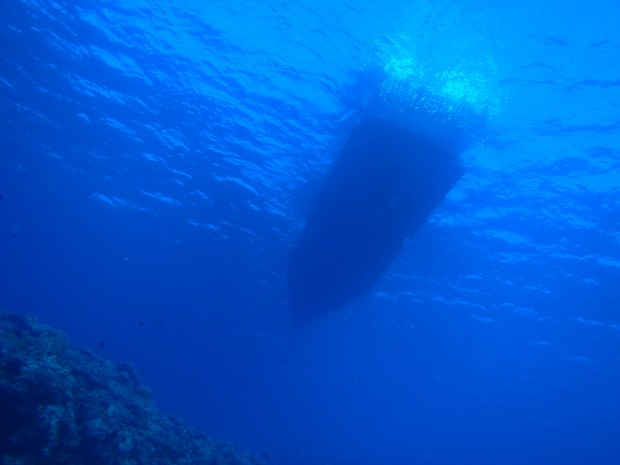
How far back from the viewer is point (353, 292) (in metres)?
19.0

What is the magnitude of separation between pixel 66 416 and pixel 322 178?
12.7 m

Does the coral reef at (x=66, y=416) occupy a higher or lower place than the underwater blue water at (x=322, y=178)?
lower

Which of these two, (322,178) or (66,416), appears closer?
(66,416)

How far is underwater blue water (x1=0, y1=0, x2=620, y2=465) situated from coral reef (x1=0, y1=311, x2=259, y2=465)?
10.1 meters

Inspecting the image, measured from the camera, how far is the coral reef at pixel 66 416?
7715 millimetres

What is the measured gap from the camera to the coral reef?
7715 millimetres

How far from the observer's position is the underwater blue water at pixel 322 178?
36.6ft

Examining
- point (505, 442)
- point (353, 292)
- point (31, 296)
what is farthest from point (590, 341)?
point (31, 296)

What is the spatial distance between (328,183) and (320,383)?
138 feet

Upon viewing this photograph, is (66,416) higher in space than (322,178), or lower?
lower

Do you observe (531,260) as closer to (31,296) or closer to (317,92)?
(317,92)

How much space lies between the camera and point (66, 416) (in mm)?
8375

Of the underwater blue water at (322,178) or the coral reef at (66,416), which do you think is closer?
the coral reef at (66,416)

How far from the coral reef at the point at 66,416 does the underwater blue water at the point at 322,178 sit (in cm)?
1013
